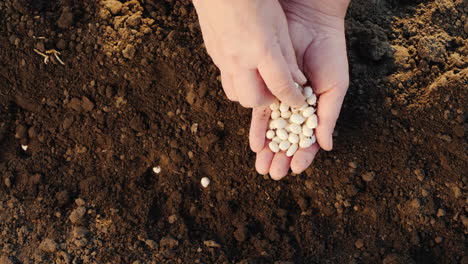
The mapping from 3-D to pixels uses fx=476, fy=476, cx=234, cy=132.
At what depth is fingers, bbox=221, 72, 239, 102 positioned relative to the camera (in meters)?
1.74

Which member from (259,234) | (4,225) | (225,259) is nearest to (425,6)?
(259,234)

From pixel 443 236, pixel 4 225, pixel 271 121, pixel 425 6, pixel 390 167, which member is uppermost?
pixel 425 6

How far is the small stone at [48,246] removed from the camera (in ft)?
6.24

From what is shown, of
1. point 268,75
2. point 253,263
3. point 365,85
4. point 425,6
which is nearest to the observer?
point 268,75

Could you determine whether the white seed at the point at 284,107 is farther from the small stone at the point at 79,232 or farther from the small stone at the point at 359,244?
the small stone at the point at 79,232

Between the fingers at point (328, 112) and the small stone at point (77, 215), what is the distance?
100 centimetres

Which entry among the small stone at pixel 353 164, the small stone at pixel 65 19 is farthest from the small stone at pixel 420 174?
the small stone at pixel 65 19

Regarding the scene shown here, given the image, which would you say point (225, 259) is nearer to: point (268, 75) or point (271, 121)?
point (271, 121)

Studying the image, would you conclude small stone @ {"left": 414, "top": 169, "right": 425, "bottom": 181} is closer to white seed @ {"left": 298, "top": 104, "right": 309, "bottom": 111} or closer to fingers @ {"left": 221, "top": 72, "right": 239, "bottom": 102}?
white seed @ {"left": 298, "top": 104, "right": 309, "bottom": 111}

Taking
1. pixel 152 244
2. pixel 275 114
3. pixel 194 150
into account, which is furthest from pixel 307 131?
pixel 152 244

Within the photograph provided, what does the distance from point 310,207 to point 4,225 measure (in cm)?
127

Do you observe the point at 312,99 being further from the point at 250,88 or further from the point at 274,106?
the point at 250,88

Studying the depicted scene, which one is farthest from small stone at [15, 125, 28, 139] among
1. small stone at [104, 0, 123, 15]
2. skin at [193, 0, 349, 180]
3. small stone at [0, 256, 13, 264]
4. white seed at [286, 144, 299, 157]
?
white seed at [286, 144, 299, 157]

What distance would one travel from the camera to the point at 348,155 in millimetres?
1914
